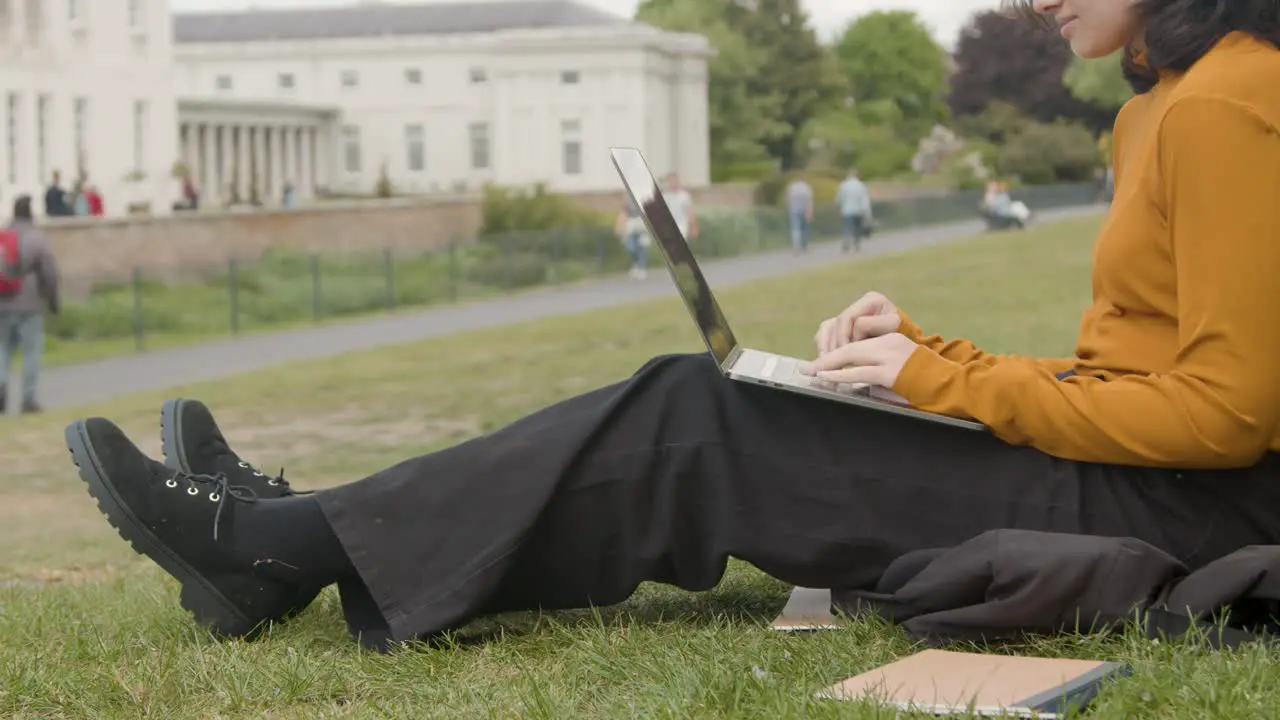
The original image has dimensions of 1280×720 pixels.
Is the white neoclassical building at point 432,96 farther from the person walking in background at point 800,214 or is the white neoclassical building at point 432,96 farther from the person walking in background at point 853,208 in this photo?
the person walking in background at point 853,208

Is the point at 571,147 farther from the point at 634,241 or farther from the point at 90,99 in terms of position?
the point at 634,241

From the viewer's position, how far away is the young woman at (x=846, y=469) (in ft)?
8.99

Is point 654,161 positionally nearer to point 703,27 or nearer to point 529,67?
point 529,67

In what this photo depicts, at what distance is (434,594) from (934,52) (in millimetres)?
95639

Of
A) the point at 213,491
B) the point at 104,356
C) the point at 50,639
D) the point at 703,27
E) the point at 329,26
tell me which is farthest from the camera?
the point at 329,26

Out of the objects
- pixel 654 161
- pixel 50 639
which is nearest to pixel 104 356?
pixel 50 639

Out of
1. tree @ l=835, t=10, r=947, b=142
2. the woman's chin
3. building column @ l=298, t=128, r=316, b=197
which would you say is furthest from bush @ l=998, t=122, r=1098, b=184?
the woman's chin

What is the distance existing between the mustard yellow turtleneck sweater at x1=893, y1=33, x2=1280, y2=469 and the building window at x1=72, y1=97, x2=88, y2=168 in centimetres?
4784

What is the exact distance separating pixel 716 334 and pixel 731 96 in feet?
296

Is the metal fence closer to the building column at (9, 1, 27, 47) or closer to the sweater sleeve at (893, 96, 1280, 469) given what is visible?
the sweater sleeve at (893, 96, 1280, 469)

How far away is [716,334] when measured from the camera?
9.59ft

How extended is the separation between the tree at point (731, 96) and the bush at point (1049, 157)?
68.3 ft

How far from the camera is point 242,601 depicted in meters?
3.13

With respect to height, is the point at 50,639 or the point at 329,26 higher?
the point at 329,26
